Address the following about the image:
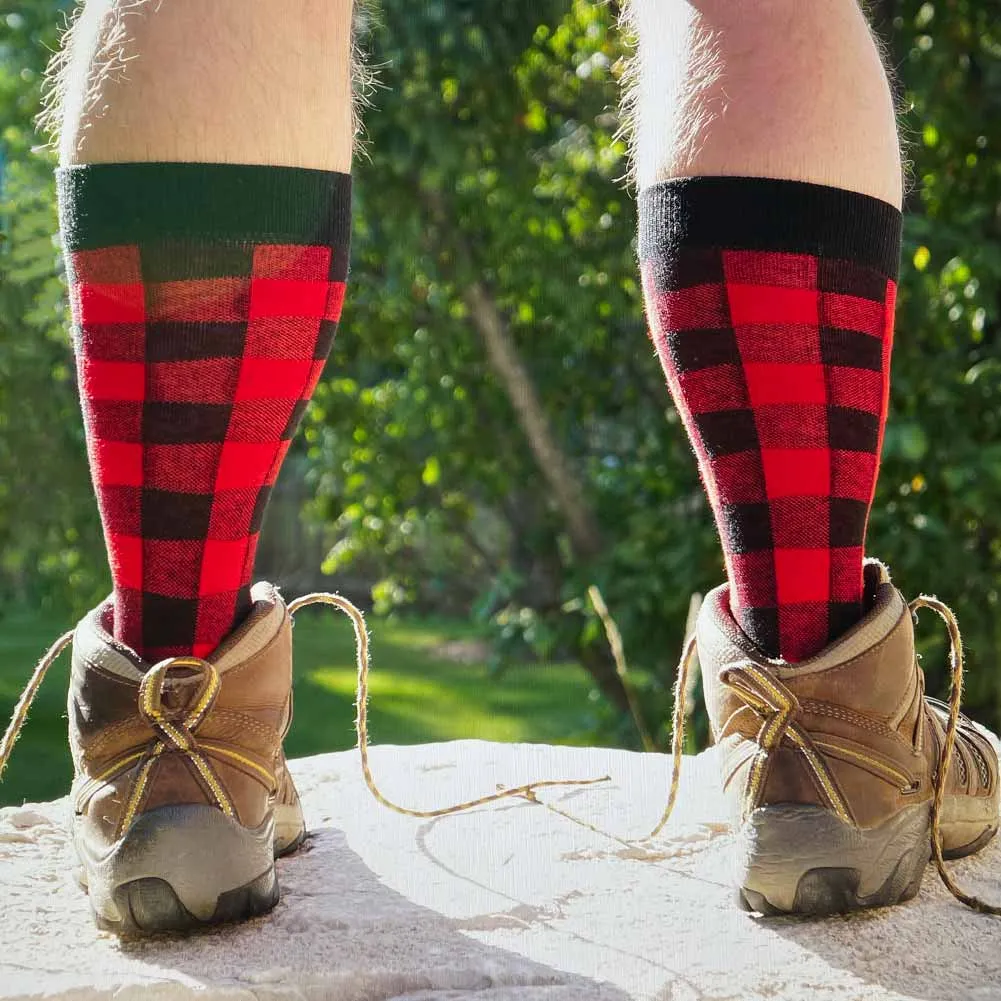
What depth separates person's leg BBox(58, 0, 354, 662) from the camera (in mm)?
906

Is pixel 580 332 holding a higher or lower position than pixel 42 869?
higher

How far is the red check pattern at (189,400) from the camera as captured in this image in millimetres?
914

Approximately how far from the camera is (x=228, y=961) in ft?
2.86

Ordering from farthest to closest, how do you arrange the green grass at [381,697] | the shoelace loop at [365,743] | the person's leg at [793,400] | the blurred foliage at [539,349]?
the green grass at [381,697] < the blurred foliage at [539,349] < the shoelace loop at [365,743] < the person's leg at [793,400]

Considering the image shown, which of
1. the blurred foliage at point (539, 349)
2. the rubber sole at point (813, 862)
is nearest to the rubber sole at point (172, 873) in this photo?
the rubber sole at point (813, 862)

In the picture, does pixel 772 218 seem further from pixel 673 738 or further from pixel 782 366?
pixel 673 738

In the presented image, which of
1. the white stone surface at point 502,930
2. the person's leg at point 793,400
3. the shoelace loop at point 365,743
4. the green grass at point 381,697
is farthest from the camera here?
the green grass at point 381,697

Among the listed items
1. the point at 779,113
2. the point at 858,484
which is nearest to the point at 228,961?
the point at 858,484

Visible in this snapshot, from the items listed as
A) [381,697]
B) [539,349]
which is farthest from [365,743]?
[381,697]

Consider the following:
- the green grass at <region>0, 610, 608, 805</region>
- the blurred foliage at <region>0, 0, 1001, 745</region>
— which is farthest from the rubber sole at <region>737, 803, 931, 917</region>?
the green grass at <region>0, 610, 608, 805</region>

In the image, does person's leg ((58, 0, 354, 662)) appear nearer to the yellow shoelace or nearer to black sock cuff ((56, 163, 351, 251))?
black sock cuff ((56, 163, 351, 251))

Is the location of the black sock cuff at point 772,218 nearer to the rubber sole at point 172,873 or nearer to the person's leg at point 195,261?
the person's leg at point 195,261

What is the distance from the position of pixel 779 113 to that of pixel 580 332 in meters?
1.62

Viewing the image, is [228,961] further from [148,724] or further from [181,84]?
[181,84]
